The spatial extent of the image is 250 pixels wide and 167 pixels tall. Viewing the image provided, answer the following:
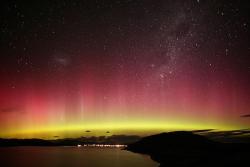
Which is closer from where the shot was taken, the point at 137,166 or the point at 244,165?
the point at 244,165

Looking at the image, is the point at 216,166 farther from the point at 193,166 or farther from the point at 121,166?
the point at 121,166

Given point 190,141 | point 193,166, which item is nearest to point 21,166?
point 193,166

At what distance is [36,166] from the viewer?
75438 mm

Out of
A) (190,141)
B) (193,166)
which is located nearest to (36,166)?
(193,166)

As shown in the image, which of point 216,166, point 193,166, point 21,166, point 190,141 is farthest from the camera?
point 190,141

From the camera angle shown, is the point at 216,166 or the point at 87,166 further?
the point at 87,166

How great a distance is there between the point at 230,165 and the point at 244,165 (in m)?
2.21

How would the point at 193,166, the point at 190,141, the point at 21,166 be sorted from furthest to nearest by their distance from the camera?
the point at 190,141, the point at 21,166, the point at 193,166

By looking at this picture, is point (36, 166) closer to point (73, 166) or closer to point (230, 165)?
point (73, 166)

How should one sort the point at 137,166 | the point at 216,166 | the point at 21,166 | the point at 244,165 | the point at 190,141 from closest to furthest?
the point at 244,165
the point at 216,166
the point at 137,166
the point at 21,166
the point at 190,141

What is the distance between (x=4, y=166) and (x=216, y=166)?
58862 mm

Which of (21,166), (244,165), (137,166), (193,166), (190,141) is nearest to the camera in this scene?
(244,165)

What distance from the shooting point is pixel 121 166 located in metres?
73.2

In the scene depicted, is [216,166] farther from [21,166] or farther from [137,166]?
[21,166]
